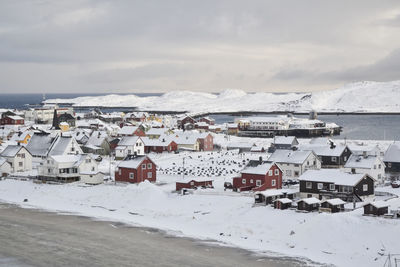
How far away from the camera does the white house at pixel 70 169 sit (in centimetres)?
5516

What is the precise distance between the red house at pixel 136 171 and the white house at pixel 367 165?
64.5 ft

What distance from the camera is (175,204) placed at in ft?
148

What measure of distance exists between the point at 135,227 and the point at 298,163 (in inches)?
923

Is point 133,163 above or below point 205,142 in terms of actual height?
below

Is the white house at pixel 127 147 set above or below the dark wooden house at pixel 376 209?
above

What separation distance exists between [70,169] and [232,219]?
22.9 meters

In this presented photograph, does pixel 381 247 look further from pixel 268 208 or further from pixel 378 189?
pixel 378 189

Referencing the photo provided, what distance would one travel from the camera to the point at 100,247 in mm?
33250

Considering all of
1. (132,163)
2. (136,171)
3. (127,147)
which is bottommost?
(136,171)

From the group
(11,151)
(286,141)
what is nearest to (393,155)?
(286,141)

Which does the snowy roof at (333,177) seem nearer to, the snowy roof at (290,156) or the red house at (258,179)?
the red house at (258,179)

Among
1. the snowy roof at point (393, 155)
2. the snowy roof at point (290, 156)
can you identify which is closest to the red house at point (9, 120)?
the snowy roof at point (290, 156)

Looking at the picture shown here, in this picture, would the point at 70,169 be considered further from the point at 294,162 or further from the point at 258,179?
the point at 294,162

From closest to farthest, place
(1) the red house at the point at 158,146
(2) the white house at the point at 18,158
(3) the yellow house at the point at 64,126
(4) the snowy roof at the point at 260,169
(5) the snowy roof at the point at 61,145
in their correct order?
(4) the snowy roof at the point at 260,169, (2) the white house at the point at 18,158, (5) the snowy roof at the point at 61,145, (1) the red house at the point at 158,146, (3) the yellow house at the point at 64,126
